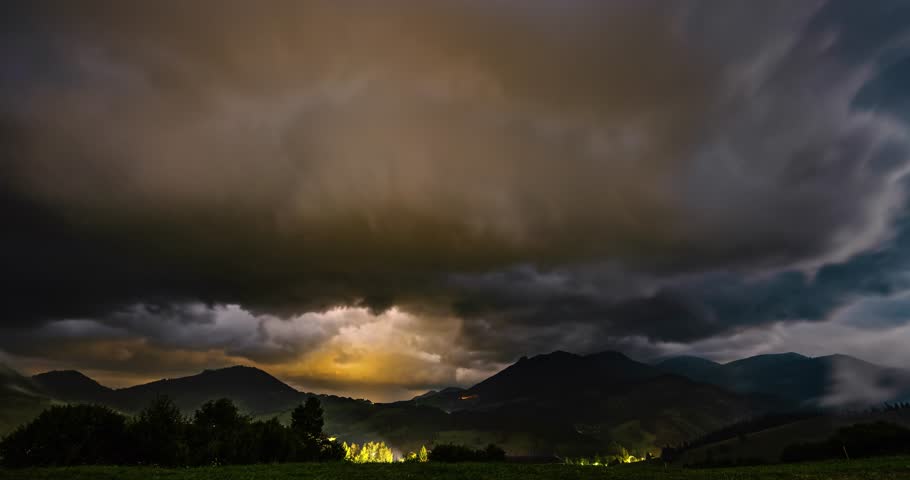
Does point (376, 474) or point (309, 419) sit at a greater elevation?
point (309, 419)

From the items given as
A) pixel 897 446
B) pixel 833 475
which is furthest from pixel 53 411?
pixel 897 446

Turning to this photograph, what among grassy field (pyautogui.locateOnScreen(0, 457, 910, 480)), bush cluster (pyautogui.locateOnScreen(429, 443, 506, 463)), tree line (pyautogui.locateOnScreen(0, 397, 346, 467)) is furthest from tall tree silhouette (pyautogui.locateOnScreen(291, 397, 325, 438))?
grassy field (pyautogui.locateOnScreen(0, 457, 910, 480))

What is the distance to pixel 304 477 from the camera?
40031 millimetres

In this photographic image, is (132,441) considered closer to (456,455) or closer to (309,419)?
(456,455)

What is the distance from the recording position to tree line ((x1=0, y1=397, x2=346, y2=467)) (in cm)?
4834

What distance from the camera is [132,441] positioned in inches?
2190

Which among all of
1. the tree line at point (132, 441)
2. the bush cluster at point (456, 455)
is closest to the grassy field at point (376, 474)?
the tree line at point (132, 441)

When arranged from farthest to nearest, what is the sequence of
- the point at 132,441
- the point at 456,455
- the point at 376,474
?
the point at 456,455 < the point at 132,441 < the point at 376,474

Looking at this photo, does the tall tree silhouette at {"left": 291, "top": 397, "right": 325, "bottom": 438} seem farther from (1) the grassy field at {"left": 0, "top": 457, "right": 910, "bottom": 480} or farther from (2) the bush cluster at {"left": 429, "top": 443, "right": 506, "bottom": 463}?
(1) the grassy field at {"left": 0, "top": 457, "right": 910, "bottom": 480}

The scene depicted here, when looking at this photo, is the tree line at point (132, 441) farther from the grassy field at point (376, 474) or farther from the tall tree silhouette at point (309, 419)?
the tall tree silhouette at point (309, 419)

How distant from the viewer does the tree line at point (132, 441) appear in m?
48.3

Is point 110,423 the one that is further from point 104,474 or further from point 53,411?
point 104,474

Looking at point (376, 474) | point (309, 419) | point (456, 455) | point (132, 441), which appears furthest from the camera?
point (309, 419)

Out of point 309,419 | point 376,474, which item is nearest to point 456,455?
point 376,474
